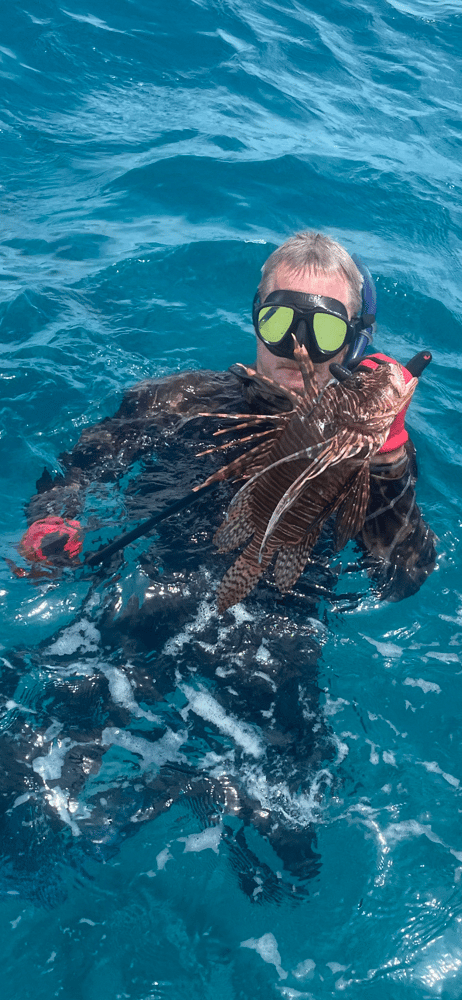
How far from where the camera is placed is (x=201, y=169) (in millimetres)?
8383

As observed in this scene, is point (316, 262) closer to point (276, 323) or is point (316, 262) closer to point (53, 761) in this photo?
point (276, 323)

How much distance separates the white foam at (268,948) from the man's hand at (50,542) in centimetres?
191

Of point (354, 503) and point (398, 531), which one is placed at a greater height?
point (354, 503)

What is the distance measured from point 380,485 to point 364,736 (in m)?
1.30

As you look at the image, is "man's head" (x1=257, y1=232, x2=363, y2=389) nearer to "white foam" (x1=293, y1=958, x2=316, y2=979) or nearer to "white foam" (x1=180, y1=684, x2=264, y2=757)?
"white foam" (x1=180, y1=684, x2=264, y2=757)

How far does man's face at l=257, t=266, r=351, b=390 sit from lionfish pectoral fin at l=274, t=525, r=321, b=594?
1.16m

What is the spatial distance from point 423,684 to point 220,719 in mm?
1120

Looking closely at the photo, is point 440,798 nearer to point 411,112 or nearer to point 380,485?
point 380,485

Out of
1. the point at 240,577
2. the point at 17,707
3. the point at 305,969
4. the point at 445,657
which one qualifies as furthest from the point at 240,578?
the point at 445,657

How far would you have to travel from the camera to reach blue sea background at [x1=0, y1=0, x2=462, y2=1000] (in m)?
2.99

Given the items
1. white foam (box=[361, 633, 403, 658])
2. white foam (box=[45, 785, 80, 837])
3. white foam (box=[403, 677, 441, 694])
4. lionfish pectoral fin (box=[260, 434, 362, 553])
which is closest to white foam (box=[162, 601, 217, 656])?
white foam (box=[45, 785, 80, 837])

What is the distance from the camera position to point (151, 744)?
3.41 m

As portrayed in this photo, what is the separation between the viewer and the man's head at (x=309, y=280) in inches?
130

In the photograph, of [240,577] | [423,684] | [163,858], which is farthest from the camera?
[423,684]
